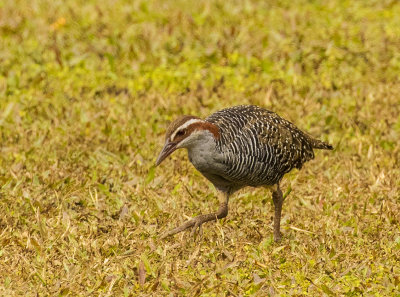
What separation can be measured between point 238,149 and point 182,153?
2094 millimetres

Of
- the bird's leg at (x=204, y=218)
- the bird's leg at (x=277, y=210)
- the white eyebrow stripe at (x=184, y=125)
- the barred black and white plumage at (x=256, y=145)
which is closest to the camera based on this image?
the white eyebrow stripe at (x=184, y=125)

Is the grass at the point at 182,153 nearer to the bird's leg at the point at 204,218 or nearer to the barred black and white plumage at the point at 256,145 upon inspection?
the bird's leg at the point at 204,218

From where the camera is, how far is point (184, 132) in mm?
6375

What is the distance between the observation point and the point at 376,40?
1119 centimetres

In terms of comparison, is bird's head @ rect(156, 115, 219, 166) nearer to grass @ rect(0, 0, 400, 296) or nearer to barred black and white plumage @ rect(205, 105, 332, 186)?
barred black and white plumage @ rect(205, 105, 332, 186)

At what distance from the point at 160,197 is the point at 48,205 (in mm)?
1000

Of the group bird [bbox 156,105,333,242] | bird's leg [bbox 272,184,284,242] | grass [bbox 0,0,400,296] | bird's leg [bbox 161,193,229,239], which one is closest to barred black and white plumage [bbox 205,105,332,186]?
bird [bbox 156,105,333,242]

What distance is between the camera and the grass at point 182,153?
6.43 m

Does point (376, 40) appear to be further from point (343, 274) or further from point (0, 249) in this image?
point (0, 249)

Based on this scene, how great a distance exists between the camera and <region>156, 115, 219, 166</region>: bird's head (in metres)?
6.37

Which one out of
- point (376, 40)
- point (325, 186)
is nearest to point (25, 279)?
point (325, 186)

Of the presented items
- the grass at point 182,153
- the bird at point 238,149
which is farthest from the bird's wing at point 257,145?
the grass at point 182,153

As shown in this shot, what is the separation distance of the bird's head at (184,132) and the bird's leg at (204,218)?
0.71 metres

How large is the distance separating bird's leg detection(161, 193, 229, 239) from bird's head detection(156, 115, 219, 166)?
2.34 feet
